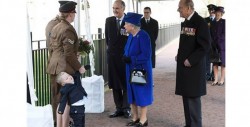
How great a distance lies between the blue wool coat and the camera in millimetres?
5746

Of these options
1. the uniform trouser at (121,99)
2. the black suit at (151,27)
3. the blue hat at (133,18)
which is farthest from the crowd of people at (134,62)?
the black suit at (151,27)

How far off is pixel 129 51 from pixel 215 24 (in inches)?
176

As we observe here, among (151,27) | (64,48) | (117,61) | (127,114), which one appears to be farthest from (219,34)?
(64,48)

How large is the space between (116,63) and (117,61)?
39 mm

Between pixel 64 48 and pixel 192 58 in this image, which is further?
pixel 192 58

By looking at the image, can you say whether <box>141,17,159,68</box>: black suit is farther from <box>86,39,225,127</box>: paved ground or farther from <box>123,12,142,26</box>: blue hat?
<box>123,12,142,26</box>: blue hat

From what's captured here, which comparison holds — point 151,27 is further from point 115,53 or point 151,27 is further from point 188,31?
point 188,31

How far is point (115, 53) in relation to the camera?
6848mm

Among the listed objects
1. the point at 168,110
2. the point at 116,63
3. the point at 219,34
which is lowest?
the point at 168,110

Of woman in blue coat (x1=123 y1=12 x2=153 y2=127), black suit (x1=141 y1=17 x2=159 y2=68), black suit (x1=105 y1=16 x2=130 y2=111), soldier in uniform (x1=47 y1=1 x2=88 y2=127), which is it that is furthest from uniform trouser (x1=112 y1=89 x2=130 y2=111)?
black suit (x1=141 y1=17 x2=159 y2=68)

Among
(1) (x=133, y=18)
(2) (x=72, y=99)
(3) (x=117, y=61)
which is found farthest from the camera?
(3) (x=117, y=61)

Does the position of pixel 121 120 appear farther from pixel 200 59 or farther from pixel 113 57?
pixel 200 59

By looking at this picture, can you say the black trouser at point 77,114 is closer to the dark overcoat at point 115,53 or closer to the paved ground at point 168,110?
the paved ground at point 168,110

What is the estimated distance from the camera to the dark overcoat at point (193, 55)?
520 centimetres
